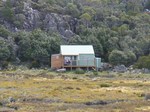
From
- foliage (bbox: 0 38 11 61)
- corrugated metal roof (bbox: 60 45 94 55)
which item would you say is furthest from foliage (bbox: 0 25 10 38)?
corrugated metal roof (bbox: 60 45 94 55)

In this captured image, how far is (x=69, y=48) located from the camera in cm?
10538

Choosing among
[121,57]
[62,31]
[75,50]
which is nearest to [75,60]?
[75,50]

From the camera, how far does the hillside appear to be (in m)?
109

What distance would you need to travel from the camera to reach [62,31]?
13200 centimetres

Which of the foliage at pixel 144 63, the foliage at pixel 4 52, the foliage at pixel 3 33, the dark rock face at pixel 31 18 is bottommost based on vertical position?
the foliage at pixel 144 63

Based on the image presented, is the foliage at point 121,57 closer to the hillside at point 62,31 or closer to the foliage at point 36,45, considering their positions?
the hillside at point 62,31

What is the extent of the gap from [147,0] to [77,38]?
83.6 meters

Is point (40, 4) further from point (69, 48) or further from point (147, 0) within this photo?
point (147, 0)

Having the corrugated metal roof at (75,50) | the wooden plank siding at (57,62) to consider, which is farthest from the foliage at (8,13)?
the wooden plank siding at (57,62)

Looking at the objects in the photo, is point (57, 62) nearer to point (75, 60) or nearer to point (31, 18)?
point (75, 60)

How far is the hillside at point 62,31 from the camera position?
357 ft

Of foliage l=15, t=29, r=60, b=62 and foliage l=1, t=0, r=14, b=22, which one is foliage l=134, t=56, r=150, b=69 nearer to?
foliage l=15, t=29, r=60, b=62

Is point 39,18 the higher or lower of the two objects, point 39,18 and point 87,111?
the higher

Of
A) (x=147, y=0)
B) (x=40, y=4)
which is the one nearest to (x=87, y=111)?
(x=40, y=4)
